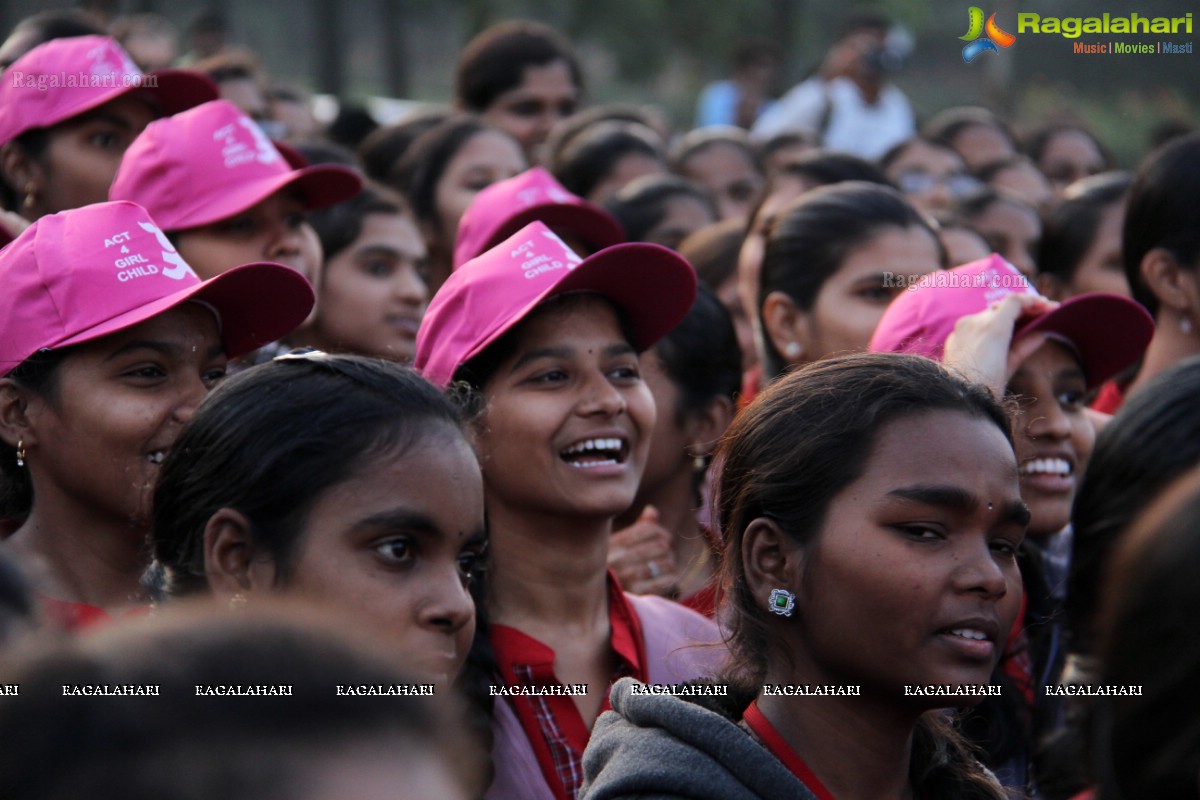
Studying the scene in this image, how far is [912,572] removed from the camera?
7.50ft

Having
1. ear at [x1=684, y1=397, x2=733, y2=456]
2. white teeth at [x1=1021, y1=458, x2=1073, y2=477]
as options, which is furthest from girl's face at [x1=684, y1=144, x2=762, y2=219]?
white teeth at [x1=1021, y1=458, x2=1073, y2=477]

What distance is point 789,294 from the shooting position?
440cm

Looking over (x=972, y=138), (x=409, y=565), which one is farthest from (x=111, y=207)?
(x=972, y=138)

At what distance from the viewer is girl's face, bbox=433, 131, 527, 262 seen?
5.86 meters

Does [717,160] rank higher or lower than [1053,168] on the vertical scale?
higher

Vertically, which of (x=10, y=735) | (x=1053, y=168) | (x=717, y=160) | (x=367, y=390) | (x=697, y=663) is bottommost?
(x=1053, y=168)

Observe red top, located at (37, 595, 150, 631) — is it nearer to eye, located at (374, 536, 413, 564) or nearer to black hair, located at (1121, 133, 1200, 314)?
eye, located at (374, 536, 413, 564)

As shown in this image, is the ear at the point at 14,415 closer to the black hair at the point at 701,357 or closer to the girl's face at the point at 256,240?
the girl's face at the point at 256,240

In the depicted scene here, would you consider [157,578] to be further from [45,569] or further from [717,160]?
[717,160]

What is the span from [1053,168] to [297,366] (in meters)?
8.34

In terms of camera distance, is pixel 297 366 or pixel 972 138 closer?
pixel 297 366

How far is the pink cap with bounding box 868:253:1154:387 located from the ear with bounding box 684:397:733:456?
22.8 inches

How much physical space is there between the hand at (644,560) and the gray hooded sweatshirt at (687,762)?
1.53 m

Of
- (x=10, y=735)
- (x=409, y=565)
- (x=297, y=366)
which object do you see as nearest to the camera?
(x=10, y=735)
